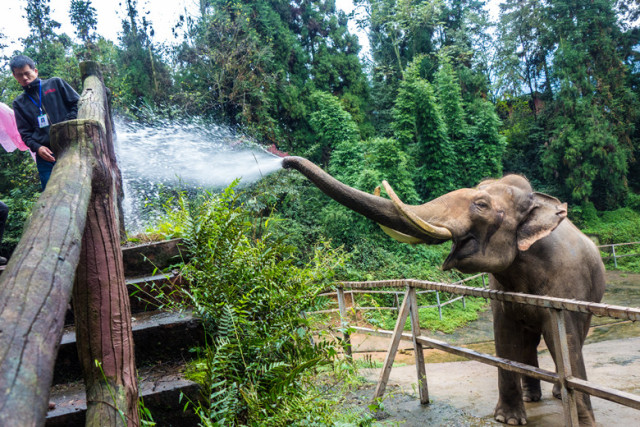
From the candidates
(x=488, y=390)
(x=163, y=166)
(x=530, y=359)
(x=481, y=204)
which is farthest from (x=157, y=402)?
(x=163, y=166)

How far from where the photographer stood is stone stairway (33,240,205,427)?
2.30 metres

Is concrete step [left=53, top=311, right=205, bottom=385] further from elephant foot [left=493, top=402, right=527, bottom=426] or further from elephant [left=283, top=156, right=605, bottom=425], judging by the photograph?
elephant foot [left=493, top=402, right=527, bottom=426]

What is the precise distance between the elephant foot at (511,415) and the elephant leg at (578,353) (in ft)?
1.27

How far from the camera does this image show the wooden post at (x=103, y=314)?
174 centimetres

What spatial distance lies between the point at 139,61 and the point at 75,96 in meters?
16.3

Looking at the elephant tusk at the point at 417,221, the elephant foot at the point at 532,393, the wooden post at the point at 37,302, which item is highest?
the wooden post at the point at 37,302

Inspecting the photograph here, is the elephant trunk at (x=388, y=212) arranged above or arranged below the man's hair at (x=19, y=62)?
below

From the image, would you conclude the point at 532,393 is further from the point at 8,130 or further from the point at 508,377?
the point at 8,130

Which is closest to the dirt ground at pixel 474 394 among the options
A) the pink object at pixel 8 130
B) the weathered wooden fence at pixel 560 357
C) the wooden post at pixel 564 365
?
the weathered wooden fence at pixel 560 357

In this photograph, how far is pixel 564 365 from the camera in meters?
2.79

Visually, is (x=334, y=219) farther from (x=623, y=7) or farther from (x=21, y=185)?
(x=623, y=7)

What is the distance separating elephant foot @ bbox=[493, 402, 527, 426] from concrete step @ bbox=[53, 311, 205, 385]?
7.46ft

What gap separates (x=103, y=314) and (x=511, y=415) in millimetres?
2955

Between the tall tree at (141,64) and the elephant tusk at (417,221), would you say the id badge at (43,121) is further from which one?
the tall tree at (141,64)
